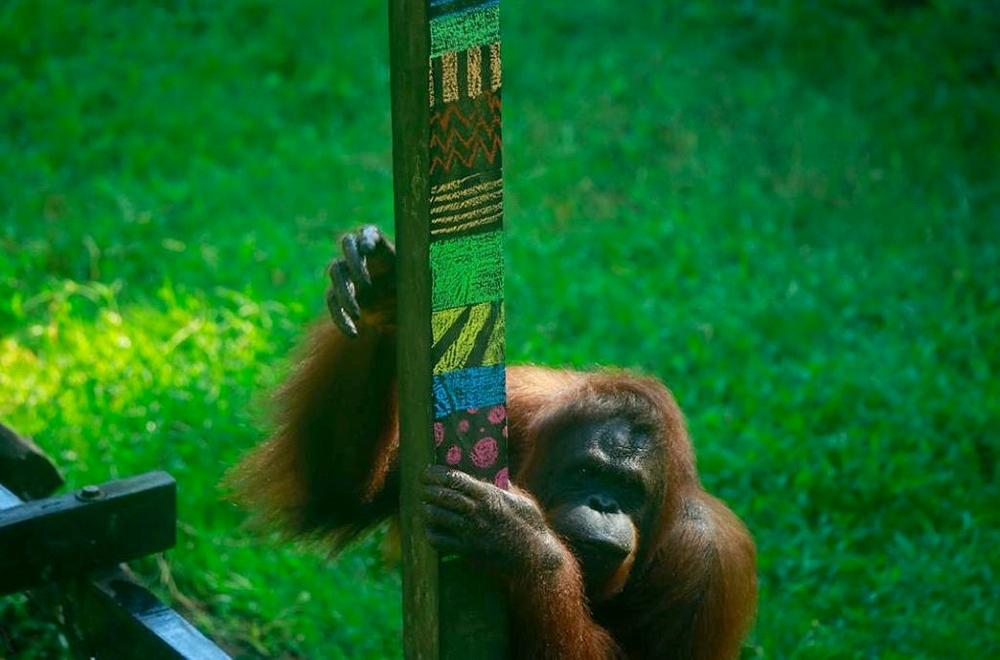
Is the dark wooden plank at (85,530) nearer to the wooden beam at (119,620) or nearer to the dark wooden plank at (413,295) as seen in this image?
the wooden beam at (119,620)

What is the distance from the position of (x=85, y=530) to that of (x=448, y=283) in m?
1.51

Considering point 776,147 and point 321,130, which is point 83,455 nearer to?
point 321,130

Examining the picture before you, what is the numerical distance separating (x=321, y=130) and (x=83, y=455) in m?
3.18

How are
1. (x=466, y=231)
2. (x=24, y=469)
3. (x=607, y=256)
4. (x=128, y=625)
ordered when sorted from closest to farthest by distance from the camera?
(x=466, y=231)
(x=128, y=625)
(x=24, y=469)
(x=607, y=256)

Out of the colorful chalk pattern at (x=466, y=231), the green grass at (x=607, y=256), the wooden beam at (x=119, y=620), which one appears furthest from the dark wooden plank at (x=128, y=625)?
the colorful chalk pattern at (x=466, y=231)

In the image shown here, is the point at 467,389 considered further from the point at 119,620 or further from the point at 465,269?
the point at 119,620

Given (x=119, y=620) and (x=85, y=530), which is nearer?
(x=119, y=620)

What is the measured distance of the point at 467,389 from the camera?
2.51m

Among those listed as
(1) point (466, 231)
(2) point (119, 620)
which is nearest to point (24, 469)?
(2) point (119, 620)

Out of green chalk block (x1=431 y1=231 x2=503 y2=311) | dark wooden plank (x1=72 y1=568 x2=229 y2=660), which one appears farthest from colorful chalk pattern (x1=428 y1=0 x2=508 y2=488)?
dark wooden plank (x1=72 y1=568 x2=229 y2=660)

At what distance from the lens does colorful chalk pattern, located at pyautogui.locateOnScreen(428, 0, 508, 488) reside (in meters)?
2.37

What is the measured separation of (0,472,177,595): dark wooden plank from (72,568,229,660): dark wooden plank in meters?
0.07

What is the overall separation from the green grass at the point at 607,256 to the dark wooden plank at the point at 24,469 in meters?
0.36

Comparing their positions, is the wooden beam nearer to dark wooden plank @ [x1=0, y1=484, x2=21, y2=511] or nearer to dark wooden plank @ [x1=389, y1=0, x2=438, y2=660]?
dark wooden plank @ [x1=0, y1=484, x2=21, y2=511]
